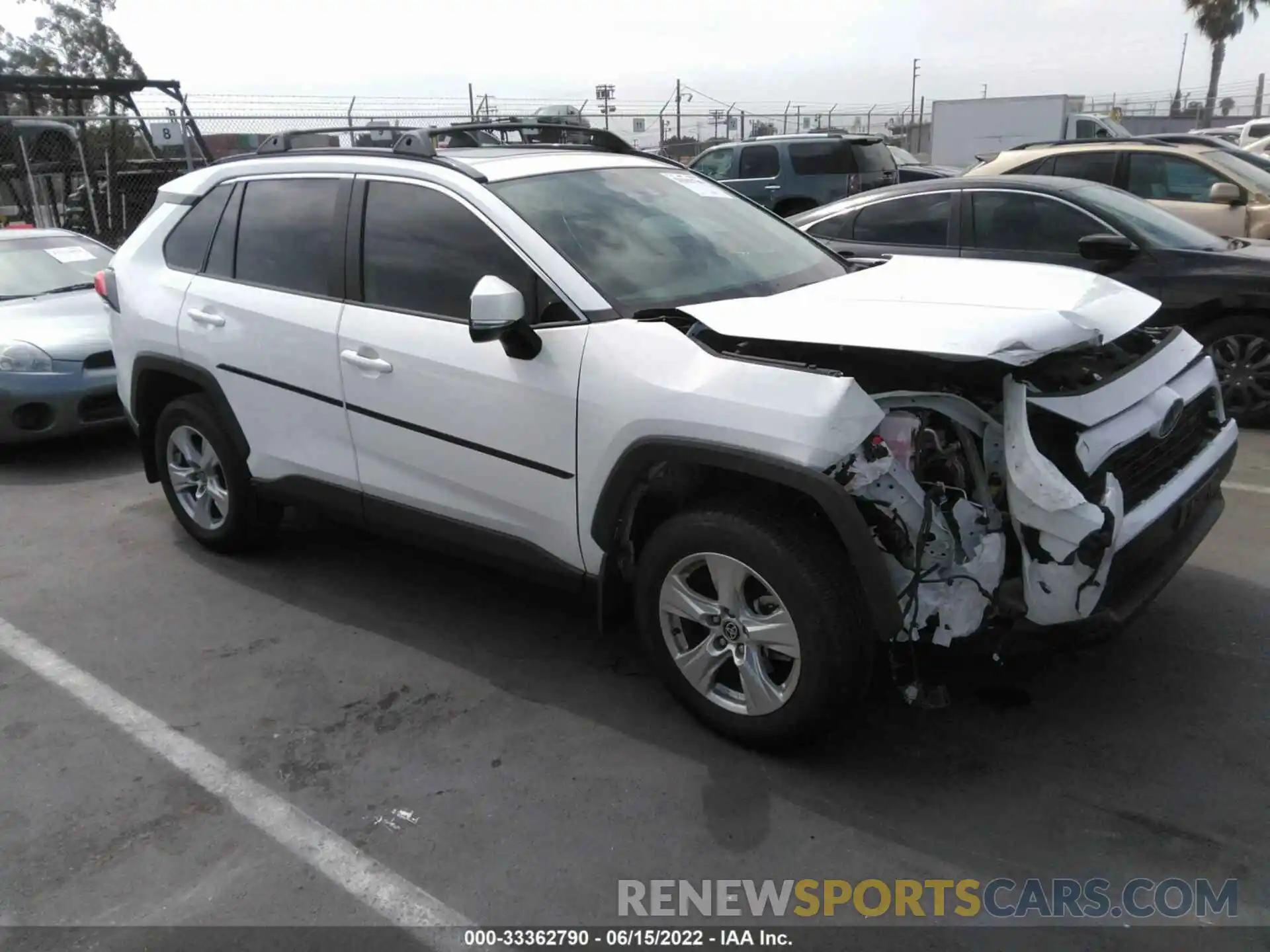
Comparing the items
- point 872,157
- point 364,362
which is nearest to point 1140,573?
point 364,362

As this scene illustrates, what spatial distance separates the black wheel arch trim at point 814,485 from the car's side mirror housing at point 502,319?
20.4 inches

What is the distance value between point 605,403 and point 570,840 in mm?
1304

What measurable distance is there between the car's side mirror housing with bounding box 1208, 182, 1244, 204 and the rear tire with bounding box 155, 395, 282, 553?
7.58 metres

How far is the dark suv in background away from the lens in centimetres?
1441

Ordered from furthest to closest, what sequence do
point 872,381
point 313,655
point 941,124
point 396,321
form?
point 941,124 → point 313,655 → point 396,321 → point 872,381

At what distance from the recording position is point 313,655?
402 cm

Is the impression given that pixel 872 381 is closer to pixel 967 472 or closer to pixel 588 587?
pixel 967 472

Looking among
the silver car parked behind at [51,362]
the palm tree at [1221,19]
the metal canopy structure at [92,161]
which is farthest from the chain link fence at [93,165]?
the palm tree at [1221,19]

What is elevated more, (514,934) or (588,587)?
(588,587)

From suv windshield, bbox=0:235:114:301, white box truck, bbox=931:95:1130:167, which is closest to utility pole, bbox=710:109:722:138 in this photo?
white box truck, bbox=931:95:1130:167

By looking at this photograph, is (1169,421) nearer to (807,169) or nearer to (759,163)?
(807,169)

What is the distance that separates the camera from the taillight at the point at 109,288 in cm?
504

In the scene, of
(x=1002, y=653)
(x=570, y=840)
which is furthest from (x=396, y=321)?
(x=1002, y=653)

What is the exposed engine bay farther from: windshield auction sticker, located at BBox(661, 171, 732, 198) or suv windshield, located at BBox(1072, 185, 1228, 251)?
suv windshield, located at BBox(1072, 185, 1228, 251)
